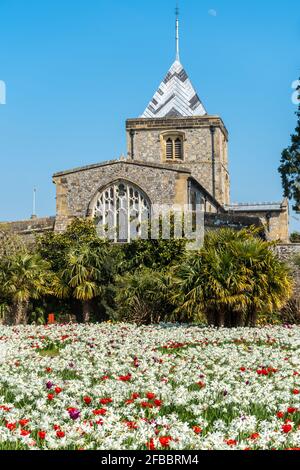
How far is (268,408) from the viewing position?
7.94 meters

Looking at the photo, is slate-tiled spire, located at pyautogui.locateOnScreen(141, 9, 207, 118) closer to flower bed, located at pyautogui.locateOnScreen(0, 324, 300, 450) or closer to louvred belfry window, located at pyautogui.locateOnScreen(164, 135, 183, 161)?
louvred belfry window, located at pyautogui.locateOnScreen(164, 135, 183, 161)

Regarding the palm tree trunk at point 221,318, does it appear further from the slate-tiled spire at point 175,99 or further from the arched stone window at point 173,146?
the slate-tiled spire at point 175,99

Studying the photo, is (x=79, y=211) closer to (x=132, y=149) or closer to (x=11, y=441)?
(x=132, y=149)

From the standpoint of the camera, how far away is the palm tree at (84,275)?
26203mm

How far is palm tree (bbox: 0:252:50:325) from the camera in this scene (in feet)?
83.6

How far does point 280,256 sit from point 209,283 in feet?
39.3

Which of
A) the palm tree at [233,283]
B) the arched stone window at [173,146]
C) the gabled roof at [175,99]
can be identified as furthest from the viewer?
the gabled roof at [175,99]

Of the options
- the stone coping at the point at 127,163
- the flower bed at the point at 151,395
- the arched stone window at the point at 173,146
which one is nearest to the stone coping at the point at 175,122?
the arched stone window at the point at 173,146

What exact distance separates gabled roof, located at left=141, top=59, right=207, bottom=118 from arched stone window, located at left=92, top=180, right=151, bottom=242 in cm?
2225

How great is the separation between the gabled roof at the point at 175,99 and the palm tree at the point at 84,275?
2927 centimetres

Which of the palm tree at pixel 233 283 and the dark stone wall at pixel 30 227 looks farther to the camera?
the dark stone wall at pixel 30 227

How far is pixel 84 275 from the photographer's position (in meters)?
26.2

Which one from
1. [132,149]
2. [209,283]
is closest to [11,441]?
[209,283]
